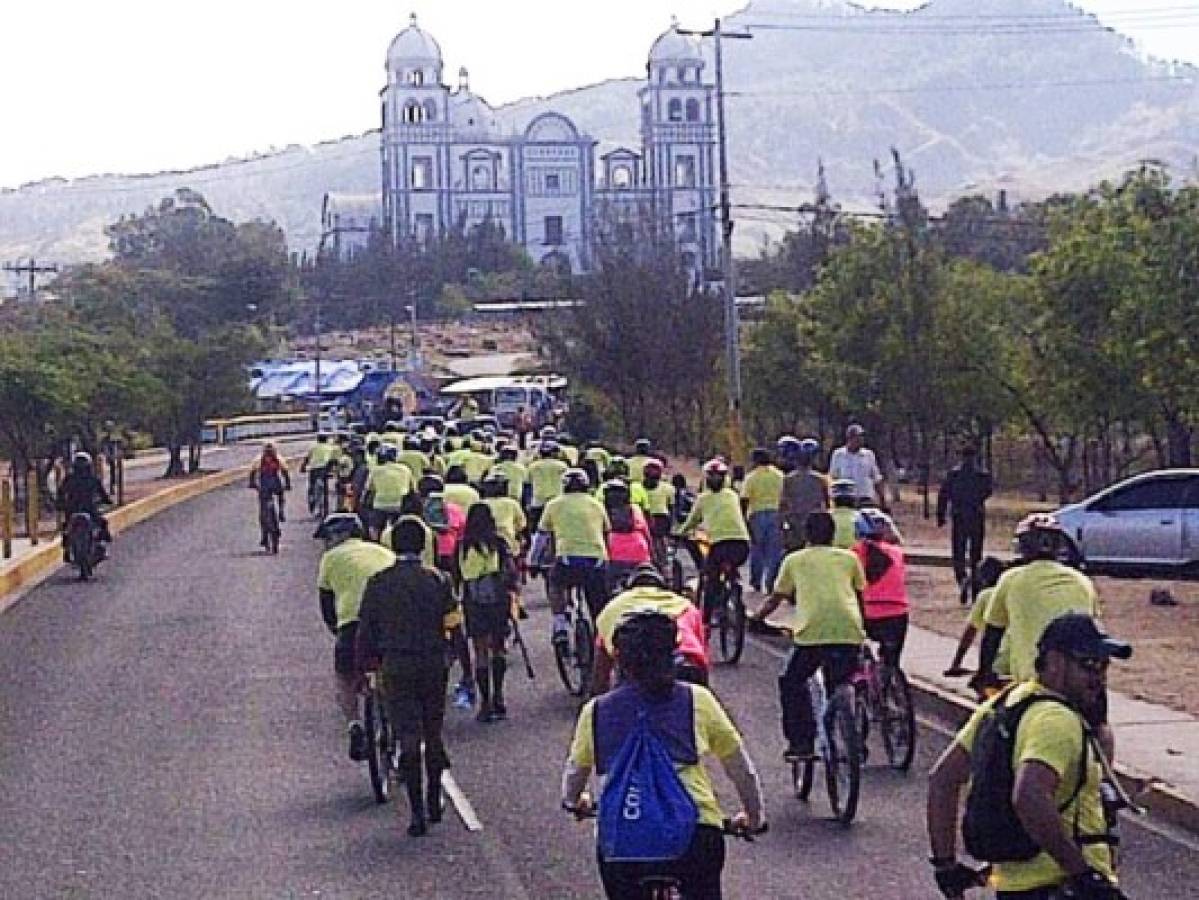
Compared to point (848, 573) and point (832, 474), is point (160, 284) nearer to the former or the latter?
point (832, 474)

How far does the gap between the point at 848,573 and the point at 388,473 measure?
41.5ft

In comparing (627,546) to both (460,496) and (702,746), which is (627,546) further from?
(702,746)

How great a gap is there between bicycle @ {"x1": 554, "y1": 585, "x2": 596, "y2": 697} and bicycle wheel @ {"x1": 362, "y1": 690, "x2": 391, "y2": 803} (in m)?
3.90

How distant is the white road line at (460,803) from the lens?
13148 mm

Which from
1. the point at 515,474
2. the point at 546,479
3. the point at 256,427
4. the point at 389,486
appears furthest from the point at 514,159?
the point at 389,486

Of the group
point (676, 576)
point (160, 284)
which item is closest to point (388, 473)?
point (676, 576)

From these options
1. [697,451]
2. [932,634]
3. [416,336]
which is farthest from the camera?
[416,336]

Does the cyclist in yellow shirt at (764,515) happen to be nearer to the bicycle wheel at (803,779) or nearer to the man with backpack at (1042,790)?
the bicycle wheel at (803,779)

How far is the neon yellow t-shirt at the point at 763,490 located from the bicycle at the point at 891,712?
9.34 meters

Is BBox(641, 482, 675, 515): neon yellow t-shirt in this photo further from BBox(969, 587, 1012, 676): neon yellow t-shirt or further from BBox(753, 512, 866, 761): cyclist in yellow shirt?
BBox(969, 587, 1012, 676): neon yellow t-shirt

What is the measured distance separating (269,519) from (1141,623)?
1597 centimetres

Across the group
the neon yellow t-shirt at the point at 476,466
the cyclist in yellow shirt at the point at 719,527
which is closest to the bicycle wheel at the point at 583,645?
the cyclist in yellow shirt at the point at 719,527

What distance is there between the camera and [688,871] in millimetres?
7328

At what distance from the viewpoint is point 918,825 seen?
12.8 metres
